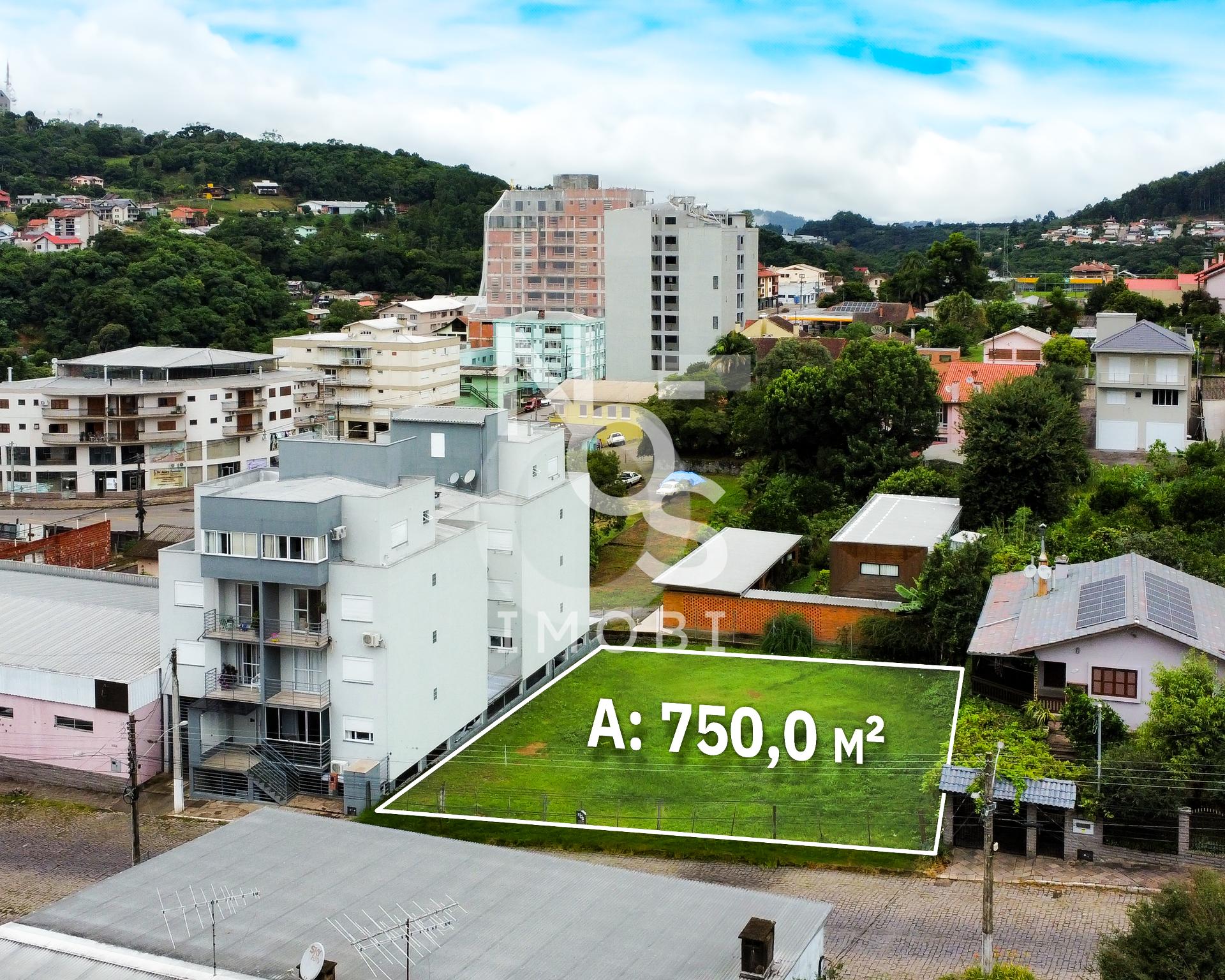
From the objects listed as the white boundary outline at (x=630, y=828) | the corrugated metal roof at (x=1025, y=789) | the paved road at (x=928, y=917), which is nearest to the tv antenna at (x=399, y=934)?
the paved road at (x=928, y=917)

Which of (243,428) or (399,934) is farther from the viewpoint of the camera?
(243,428)

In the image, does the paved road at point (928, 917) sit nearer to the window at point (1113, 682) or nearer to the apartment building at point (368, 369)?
the window at point (1113, 682)

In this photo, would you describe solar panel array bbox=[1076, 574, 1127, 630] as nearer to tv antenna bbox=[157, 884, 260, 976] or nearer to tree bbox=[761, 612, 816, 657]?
tree bbox=[761, 612, 816, 657]

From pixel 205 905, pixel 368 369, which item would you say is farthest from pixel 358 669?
pixel 368 369

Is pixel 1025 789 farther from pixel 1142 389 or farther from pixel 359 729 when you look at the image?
pixel 1142 389

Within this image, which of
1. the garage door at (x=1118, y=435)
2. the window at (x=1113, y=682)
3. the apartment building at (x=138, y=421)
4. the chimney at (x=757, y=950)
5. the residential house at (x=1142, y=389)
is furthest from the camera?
the apartment building at (x=138, y=421)

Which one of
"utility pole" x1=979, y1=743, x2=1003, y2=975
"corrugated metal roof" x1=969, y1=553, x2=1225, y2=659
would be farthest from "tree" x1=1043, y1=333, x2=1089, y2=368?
"utility pole" x1=979, y1=743, x2=1003, y2=975
